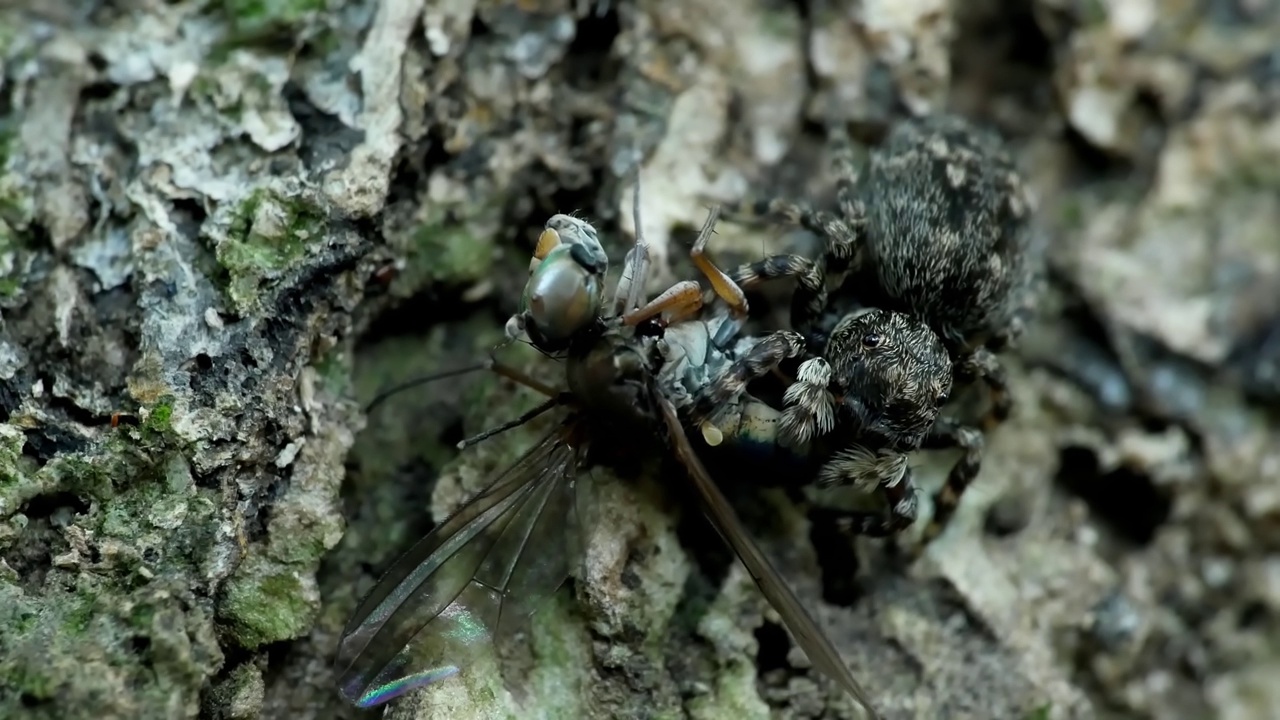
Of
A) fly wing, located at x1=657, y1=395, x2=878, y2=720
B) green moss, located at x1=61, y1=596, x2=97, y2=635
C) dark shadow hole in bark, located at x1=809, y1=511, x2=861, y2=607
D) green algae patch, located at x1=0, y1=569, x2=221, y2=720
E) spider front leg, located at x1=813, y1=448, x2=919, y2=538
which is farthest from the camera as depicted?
dark shadow hole in bark, located at x1=809, y1=511, x2=861, y2=607

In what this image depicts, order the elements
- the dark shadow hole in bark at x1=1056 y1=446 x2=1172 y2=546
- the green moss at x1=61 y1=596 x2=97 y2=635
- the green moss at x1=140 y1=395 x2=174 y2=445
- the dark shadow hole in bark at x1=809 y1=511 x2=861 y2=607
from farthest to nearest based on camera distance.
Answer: the dark shadow hole in bark at x1=1056 y1=446 x2=1172 y2=546 < the dark shadow hole in bark at x1=809 y1=511 x2=861 y2=607 < the green moss at x1=140 y1=395 x2=174 y2=445 < the green moss at x1=61 y1=596 x2=97 y2=635

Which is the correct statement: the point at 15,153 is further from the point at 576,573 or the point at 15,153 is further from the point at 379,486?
the point at 576,573

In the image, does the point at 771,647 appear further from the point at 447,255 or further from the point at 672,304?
the point at 447,255

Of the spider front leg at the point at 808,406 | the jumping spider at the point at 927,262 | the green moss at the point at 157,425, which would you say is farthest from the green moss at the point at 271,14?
the spider front leg at the point at 808,406

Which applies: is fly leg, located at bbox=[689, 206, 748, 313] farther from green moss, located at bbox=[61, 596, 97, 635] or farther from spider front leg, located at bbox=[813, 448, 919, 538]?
green moss, located at bbox=[61, 596, 97, 635]

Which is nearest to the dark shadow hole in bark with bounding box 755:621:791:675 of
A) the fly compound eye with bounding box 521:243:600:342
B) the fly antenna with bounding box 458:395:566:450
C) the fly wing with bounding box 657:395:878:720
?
the fly wing with bounding box 657:395:878:720

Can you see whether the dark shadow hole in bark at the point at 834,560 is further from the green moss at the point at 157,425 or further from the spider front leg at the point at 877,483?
the green moss at the point at 157,425

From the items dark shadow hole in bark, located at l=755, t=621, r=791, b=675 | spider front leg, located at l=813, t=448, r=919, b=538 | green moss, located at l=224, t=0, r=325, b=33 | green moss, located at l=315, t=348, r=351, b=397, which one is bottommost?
dark shadow hole in bark, located at l=755, t=621, r=791, b=675

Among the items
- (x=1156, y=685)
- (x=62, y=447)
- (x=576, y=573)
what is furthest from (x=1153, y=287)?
(x=62, y=447)
